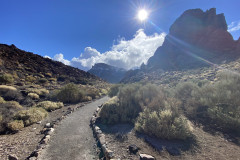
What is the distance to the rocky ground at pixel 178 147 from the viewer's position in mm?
3396

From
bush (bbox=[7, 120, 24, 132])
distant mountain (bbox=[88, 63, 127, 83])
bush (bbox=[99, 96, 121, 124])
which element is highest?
distant mountain (bbox=[88, 63, 127, 83])

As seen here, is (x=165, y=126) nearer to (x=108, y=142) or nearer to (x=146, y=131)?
(x=146, y=131)

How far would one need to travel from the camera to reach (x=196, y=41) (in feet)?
231

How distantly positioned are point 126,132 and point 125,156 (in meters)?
1.62

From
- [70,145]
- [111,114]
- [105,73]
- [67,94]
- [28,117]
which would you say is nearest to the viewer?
[70,145]

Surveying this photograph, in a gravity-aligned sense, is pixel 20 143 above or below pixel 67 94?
below

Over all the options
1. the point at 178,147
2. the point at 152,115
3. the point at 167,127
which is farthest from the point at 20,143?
the point at 178,147

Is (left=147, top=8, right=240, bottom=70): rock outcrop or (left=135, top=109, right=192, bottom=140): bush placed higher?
(left=147, top=8, right=240, bottom=70): rock outcrop

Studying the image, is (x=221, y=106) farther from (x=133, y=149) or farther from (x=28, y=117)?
(x=28, y=117)

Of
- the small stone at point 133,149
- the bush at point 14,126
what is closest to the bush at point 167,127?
the small stone at point 133,149

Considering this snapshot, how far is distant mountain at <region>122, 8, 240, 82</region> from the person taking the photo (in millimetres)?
54469

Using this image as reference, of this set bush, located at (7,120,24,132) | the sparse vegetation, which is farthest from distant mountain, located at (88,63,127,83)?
bush, located at (7,120,24,132)

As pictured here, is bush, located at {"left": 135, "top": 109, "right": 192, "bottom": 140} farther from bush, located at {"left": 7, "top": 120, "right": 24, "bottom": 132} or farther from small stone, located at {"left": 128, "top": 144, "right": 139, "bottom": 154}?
bush, located at {"left": 7, "top": 120, "right": 24, "bottom": 132}

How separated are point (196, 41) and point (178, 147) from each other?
87.4m
